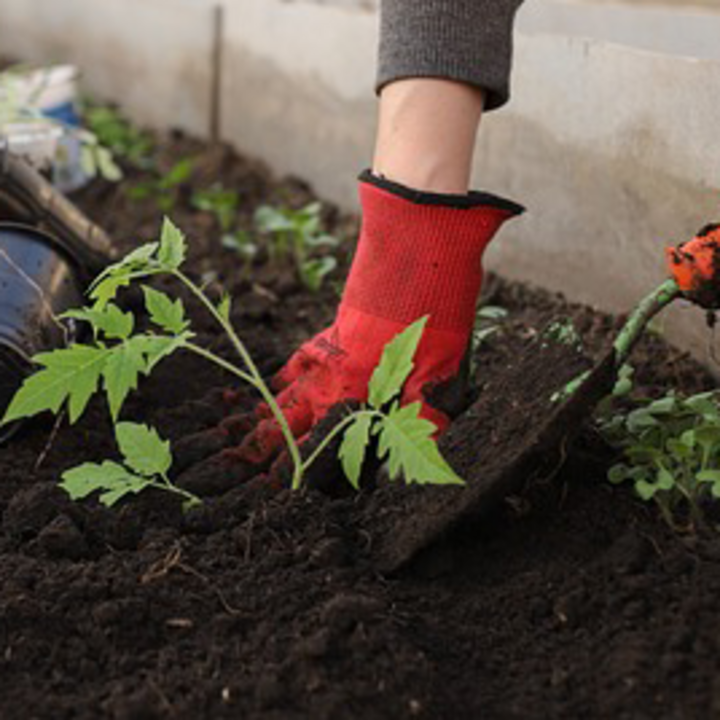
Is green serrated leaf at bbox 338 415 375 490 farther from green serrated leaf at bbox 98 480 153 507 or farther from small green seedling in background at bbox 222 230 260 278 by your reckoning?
small green seedling in background at bbox 222 230 260 278

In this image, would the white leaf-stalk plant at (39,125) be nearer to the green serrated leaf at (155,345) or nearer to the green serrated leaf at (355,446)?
the green serrated leaf at (155,345)

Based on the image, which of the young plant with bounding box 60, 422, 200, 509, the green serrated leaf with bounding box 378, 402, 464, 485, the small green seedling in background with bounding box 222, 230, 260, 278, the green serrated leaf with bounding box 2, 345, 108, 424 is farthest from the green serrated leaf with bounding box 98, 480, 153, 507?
the small green seedling in background with bounding box 222, 230, 260, 278

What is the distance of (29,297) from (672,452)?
1042mm

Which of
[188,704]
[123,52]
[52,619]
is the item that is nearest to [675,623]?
[188,704]

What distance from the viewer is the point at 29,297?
2191mm

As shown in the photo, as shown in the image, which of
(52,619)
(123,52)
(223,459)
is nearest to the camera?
(52,619)

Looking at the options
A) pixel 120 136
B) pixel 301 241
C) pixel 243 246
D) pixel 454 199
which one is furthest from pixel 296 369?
pixel 120 136

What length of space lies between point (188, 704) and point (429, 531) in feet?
1.30

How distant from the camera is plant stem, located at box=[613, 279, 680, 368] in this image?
177 centimetres

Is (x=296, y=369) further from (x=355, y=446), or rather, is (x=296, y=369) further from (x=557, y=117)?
(x=557, y=117)

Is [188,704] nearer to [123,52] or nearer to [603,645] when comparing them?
[603,645]

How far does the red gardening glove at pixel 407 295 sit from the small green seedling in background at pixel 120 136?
241 cm

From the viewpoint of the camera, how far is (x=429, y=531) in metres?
1.74

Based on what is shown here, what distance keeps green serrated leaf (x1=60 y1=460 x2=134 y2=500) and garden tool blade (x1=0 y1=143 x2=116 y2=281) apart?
704 millimetres
